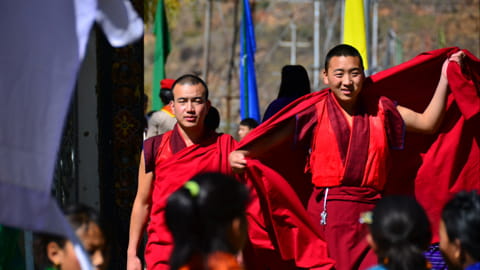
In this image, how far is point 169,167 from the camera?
15.2 feet

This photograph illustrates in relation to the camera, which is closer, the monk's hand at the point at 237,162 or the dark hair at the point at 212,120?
the monk's hand at the point at 237,162

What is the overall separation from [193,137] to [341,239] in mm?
971

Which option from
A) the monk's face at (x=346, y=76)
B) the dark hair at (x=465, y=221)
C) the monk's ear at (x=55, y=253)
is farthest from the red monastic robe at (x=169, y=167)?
the dark hair at (x=465, y=221)

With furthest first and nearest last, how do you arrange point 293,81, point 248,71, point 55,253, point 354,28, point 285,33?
point 285,33 → point 248,71 → point 354,28 → point 293,81 → point 55,253

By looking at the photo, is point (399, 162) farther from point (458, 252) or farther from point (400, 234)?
point (400, 234)

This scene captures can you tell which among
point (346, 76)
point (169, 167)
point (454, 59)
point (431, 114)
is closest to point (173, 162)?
point (169, 167)

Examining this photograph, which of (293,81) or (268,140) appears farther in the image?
(293,81)

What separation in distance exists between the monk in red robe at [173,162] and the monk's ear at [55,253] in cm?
134

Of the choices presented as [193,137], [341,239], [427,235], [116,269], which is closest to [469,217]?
[427,235]

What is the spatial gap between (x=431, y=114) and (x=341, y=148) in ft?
1.79

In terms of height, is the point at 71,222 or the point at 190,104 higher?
the point at 190,104

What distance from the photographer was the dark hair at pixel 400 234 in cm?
301

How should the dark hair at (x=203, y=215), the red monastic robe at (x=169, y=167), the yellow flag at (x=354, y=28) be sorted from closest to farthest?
1. the dark hair at (x=203, y=215)
2. the red monastic robe at (x=169, y=167)
3. the yellow flag at (x=354, y=28)

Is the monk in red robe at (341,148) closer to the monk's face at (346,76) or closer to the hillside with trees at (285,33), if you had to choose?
the monk's face at (346,76)
